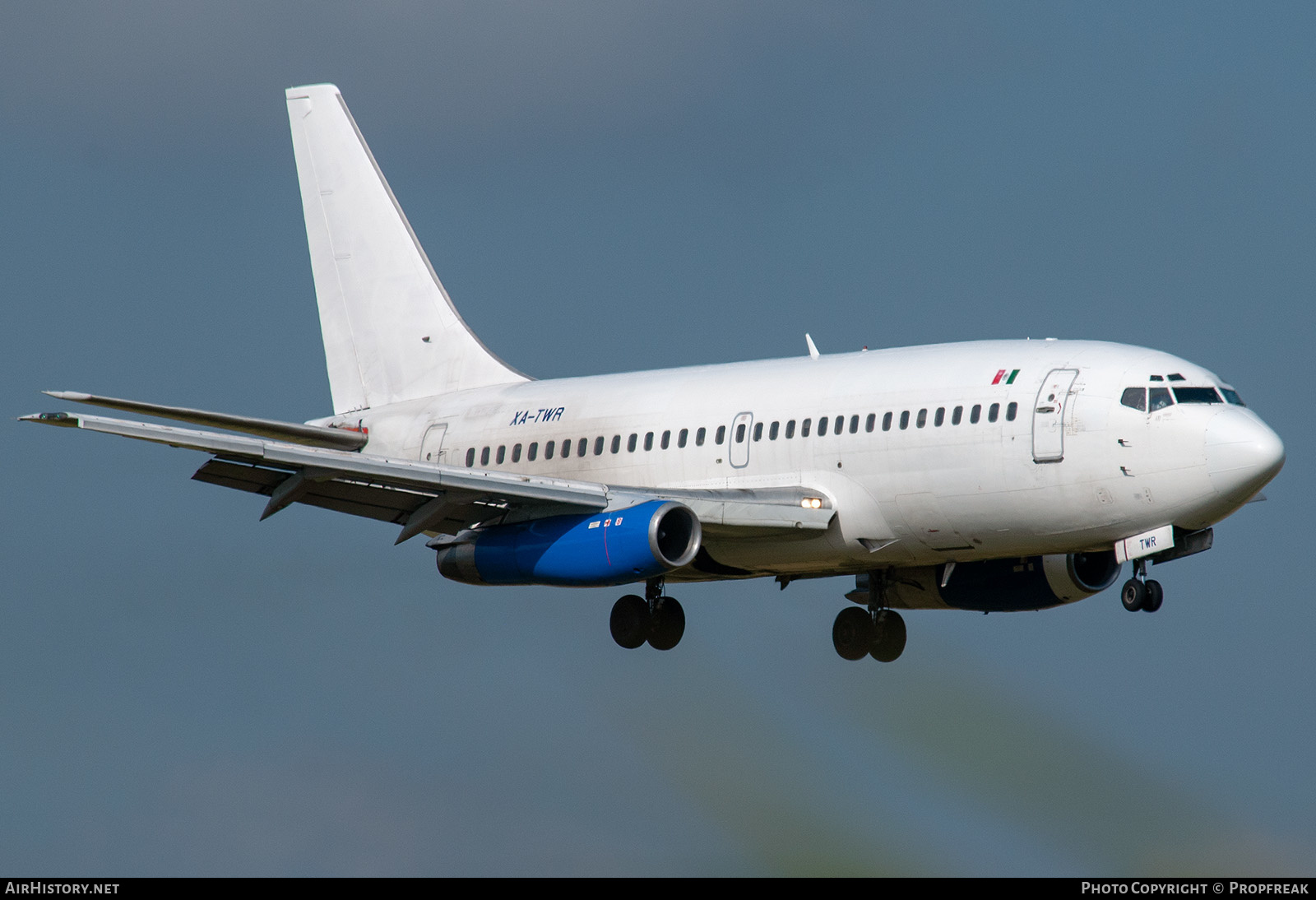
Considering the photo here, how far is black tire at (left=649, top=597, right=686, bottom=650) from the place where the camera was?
1689 inches

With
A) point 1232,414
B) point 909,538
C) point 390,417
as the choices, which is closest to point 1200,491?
point 1232,414

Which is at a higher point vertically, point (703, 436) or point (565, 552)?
point (703, 436)

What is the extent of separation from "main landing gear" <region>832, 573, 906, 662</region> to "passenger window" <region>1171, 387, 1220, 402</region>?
9.51 m

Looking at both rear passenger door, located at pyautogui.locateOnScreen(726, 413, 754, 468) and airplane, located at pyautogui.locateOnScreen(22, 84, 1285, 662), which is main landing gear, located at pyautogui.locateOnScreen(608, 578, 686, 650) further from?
rear passenger door, located at pyautogui.locateOnScreen(726, 413, 754, 468)

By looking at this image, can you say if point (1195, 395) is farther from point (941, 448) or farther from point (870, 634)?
point (870, 634)

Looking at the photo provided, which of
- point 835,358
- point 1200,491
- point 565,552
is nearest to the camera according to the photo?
point 1200,491

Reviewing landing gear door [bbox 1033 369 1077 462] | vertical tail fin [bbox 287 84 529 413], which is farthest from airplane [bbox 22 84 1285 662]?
vertical tail fin [bbox 287 84 529 413]

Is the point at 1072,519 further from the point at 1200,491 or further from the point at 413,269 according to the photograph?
the point at 413,269

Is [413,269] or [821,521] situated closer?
[821,521]

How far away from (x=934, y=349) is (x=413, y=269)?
54.4 feet

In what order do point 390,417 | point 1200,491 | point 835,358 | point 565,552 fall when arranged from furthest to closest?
1. point 390,417
2. point 835,358
3. point 565,552
4. point 1200,491

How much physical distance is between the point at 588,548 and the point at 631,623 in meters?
4.82

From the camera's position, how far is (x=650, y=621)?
4288cm

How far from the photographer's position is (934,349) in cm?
4016
